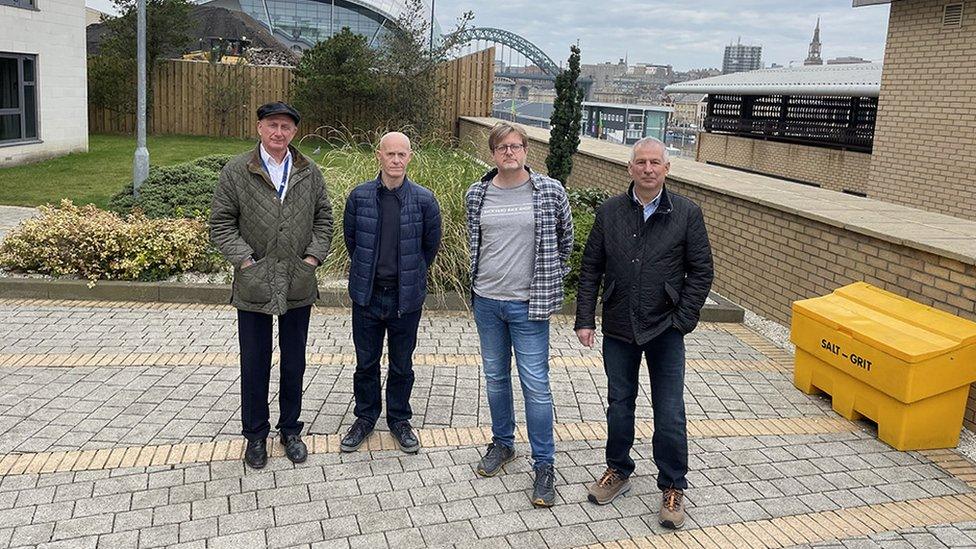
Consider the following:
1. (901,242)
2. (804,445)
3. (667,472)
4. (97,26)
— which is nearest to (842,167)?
(901,242)

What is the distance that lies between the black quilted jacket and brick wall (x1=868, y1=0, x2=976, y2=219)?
34.4 feet

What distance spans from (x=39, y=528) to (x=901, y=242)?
5761 mm

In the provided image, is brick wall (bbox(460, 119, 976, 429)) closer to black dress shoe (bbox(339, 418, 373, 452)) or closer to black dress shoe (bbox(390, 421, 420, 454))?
black dress shoe (bbox(390, 421, 420, 454))

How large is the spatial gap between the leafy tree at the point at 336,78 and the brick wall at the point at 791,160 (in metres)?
11.5

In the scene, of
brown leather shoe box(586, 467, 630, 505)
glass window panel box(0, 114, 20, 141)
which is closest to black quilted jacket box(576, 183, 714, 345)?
brown leather shoe box(586, 467, 630, 505)

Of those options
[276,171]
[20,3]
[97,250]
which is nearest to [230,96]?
[20,3]

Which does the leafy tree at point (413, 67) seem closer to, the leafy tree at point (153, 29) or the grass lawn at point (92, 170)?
the grass lawn at point (92, 170)

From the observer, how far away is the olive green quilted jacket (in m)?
4.20

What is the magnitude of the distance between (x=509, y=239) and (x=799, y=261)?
14.1ft

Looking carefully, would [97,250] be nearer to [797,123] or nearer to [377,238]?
[377,238]

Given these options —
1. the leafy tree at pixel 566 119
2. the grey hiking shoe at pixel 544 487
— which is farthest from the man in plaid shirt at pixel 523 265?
the leafy tree at pixel 566 119

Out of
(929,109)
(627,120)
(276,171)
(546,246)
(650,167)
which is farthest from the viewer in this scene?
(627,120)

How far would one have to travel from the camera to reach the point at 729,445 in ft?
16.3

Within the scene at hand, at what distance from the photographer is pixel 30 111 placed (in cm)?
1697
